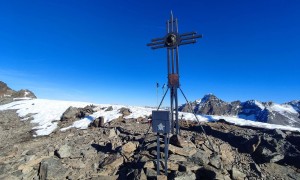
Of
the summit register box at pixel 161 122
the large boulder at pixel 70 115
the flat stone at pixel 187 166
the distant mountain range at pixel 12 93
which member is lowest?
the flat stone at pixel 187 166

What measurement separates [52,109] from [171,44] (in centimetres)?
2692

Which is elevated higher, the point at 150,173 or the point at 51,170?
the point at 150,173

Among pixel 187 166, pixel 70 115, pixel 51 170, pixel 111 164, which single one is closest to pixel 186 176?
pixel 187 166

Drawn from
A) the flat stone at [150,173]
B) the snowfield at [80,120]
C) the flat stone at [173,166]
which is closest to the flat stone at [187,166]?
the flat stone at [173,166]

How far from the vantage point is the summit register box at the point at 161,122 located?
1011 centimetres

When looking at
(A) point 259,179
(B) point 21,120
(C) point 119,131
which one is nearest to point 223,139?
(A) point 259,179

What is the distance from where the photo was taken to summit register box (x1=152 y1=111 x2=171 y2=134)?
10112 mm

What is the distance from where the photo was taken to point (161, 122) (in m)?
10.3

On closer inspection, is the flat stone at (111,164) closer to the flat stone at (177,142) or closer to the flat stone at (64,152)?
the flat stone at (64,152)

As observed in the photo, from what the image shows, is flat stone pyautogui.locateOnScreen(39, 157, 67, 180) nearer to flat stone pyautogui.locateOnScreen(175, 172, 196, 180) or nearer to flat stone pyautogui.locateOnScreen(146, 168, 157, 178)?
flat stone pyautogui.locateOnScreen(146, 168, 157, 178)

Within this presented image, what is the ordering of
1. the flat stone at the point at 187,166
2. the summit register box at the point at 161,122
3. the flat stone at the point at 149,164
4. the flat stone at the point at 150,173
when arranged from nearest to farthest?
the summit register box at the point at 161,122, the flat stone at the point at 150,173, the flat stone at the point at 187,166, the flat stone at the point at 149,164

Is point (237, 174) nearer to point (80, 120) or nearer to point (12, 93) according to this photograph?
point (80, 120)

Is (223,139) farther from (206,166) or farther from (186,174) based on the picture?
(186,174)

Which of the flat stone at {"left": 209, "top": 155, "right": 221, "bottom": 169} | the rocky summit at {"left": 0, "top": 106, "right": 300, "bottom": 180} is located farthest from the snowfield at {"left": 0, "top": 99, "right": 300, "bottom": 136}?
the flat stone at {"left": 209, "top": 155, "right": 221, "bottom": 169}
